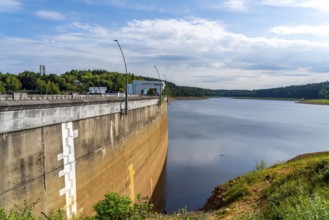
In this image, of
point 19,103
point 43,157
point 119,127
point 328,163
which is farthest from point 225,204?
point 19,103

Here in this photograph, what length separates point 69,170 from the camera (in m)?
14.1

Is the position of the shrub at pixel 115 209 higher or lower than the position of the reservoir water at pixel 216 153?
higher

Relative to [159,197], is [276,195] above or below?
above

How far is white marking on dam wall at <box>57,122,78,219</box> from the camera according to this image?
44.7 feet

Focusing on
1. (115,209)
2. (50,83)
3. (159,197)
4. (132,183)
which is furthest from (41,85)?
(115,209)

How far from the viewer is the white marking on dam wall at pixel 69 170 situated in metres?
13.6

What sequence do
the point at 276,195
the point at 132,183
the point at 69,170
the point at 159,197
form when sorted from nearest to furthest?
the point at 69,170 → the point at 276,195 → the point at 132,183 → the point at 159,197

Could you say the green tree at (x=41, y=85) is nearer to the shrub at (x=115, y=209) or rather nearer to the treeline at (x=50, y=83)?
the treeline at (x=50, y=83)

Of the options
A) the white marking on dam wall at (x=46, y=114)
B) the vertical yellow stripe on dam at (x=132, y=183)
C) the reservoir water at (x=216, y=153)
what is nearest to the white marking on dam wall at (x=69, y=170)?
the white marking on dam wall at (x=46, y=114)

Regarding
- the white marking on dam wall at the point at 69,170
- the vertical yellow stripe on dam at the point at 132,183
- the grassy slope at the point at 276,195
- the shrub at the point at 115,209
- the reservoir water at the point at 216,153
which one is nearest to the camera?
the grassy slope at the point at 276,195

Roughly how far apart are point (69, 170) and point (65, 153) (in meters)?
0.83

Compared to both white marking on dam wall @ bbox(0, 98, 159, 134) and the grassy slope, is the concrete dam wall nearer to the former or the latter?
white marking on dam wall @ bbox(0, 98, 159, 134)

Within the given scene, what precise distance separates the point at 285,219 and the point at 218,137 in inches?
2035

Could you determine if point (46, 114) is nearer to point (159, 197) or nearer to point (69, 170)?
point (69, 170)
